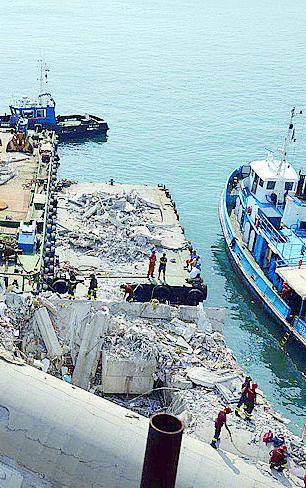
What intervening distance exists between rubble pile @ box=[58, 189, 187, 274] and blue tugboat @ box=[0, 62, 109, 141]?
55.7 feet

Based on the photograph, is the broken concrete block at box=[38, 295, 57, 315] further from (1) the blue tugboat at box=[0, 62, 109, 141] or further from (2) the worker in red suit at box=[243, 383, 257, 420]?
(1) the blue tugboat at box=[0, 62, 109, 141]

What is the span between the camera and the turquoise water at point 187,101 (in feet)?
104

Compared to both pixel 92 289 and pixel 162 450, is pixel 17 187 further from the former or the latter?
pixel 162 450

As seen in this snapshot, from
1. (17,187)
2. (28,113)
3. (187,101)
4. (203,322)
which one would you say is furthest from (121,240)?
(187,101)

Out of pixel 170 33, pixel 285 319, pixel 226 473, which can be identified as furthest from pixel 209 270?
pixel 170 33

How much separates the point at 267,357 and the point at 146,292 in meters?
6.55

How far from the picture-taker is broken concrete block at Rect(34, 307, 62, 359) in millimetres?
18047

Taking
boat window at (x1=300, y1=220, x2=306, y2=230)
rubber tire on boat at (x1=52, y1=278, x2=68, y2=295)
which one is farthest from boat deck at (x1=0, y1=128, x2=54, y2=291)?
boat window at (x1=300, y1=220, x2=306, y2=230)

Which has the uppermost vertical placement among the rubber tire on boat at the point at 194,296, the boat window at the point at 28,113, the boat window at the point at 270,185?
the boat window at the point at 270,185

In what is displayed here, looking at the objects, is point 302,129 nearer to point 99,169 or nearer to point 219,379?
point 99,169

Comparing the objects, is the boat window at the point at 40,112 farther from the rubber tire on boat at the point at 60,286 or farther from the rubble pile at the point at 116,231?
the rubber tire on boat at the point at 60,286

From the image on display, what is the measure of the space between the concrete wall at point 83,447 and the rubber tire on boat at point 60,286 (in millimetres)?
13232

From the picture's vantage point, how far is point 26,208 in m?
28.9

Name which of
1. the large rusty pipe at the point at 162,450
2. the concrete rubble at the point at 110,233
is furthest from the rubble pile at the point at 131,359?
the large rusty pipe at the point at 162,450
